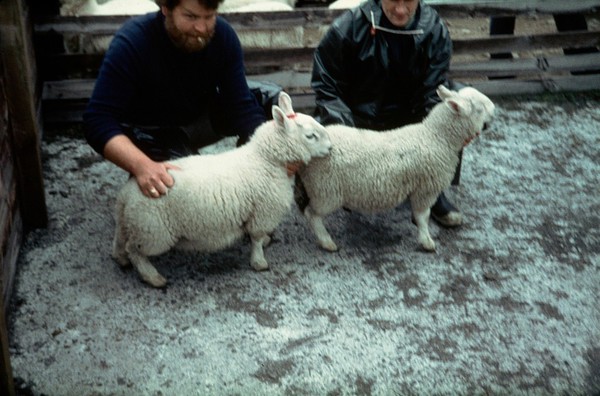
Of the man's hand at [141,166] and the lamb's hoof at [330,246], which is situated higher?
the man's hand at [141,166]

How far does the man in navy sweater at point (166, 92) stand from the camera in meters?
3.89

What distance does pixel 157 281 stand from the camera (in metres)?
4.12

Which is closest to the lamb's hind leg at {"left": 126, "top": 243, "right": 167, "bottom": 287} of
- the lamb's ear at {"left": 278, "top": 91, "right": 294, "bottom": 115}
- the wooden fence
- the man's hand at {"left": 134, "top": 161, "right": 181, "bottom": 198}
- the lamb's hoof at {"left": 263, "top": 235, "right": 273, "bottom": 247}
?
the man's hand at {"left": 134, "top": 161, "right": 181, "bottom": 198}

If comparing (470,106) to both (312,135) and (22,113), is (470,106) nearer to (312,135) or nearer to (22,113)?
(312,135)

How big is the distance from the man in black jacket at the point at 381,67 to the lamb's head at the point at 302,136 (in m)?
0.55

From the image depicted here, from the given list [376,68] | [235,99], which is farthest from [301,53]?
[235,99]

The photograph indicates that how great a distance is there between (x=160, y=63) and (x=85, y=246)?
123 cm

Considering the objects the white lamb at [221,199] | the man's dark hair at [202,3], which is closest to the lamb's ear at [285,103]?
the white lamb at [221,199]

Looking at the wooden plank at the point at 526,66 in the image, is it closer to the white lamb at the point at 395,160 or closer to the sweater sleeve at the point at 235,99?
the white lamb at the point at 395,160

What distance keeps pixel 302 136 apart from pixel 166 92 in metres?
0.83

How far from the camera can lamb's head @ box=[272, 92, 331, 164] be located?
13.4 ft

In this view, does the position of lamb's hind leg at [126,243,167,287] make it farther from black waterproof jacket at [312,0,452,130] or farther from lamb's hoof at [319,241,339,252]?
black waterproof jacket at [312,0,452,130]

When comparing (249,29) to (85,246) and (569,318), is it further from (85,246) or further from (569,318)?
(569,318)

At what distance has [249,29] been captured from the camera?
6320 mm
